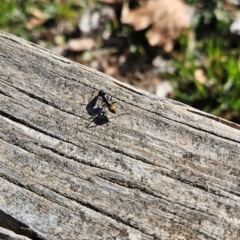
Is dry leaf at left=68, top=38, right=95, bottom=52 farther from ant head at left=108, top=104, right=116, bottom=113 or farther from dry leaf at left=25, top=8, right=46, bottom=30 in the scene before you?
ant head at left=108, top=104, right=116, bottom=113

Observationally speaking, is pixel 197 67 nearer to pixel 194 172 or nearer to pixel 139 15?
pixel 139 15

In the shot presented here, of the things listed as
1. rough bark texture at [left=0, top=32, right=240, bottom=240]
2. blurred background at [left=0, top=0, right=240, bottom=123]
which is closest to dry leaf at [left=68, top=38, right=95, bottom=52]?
blurred background at [left=0, top=0, right=240, bottom=123]

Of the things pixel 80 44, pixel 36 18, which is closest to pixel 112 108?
pixel 80 44

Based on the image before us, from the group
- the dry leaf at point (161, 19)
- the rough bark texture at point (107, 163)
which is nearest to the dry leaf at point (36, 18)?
the dry leaf at point (161, 19)

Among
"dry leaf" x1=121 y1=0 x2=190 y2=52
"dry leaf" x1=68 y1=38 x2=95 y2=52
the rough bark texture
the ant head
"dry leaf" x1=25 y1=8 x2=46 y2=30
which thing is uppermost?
"dry leaf" x1=121 y1=0 x2=190 y2=52

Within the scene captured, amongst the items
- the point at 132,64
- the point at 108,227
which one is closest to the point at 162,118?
the point at 108,227

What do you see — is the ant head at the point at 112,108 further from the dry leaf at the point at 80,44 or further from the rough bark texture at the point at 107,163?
the dry leaf at the point at 80,44

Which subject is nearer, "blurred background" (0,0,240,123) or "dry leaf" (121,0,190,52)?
"blurred background" (0,0,240,123)
